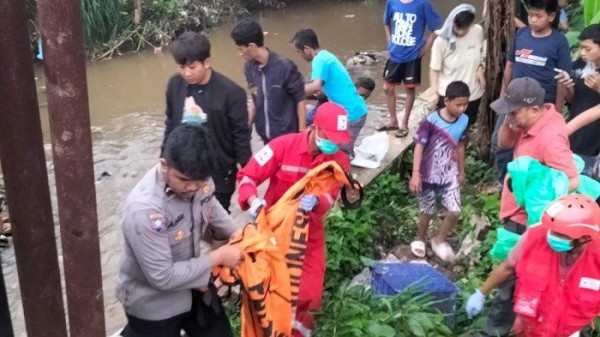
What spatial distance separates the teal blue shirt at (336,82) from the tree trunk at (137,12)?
25.6 feet

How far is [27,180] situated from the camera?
60.5 inches

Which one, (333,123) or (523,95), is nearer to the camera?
(333,123)

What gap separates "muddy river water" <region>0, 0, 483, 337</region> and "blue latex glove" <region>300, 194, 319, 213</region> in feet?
6.06

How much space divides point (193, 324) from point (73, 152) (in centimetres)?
188

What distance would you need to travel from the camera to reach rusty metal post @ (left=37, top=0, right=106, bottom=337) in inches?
51.6

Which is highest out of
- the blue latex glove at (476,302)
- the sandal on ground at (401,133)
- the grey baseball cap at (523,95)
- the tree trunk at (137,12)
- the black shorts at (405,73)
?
the grey baseball cap at (523,95)

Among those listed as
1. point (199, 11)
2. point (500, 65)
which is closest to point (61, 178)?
point (500, 65)

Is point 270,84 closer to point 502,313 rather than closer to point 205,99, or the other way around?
point 205,99

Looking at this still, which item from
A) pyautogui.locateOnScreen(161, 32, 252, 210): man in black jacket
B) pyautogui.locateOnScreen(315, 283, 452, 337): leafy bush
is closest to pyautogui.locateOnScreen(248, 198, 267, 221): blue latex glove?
pyautogui.locateOnScreen(161, 32, 252, 210): man in black jacket

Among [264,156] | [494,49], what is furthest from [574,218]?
[494,49]

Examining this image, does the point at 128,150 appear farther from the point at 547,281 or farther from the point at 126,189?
the point at 547,281

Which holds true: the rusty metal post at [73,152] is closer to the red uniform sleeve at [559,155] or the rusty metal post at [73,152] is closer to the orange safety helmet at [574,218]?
the orange safety helmet at [574,218]

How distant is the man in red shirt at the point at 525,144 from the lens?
11.8ft

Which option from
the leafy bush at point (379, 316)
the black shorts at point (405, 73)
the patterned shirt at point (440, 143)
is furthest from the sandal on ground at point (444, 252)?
the black shorts at point (405, 73)
